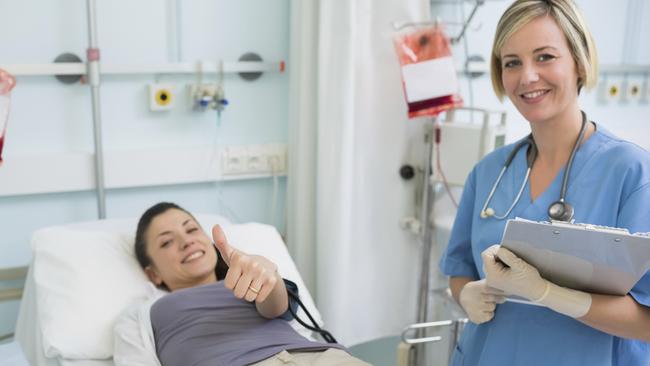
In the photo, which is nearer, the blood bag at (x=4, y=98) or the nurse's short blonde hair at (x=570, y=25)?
the nurse's short blonde hair at (x=570, y=25)

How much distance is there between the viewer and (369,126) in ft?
8.29

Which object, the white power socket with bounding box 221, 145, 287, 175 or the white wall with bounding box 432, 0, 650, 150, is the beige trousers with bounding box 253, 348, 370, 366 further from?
the white wall with bounding box 432, 0, 650, 150

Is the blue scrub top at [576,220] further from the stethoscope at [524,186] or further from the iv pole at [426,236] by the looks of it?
the iv pole at [426,236]

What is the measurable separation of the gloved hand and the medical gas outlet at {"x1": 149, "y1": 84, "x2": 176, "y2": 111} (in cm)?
144

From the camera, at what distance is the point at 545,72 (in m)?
1.41

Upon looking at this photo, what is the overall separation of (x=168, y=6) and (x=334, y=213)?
94 cm

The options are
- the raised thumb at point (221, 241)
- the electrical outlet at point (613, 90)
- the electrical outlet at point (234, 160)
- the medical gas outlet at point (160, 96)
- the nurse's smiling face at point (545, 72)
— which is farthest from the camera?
the electrical outlet at point (613, 90)

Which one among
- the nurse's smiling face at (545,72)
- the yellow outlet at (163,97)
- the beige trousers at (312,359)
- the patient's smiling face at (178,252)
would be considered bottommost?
the beige trousers at (312,359)

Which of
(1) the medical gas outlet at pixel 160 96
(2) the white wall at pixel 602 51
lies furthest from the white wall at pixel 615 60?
(1) the medical gas outlet at pixel 160 96

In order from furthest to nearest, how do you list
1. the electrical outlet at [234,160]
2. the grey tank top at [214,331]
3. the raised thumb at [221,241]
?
1. the electrical outlet at [234,160]
2. the grey tank top at [214,331]
3. the raised thumb at [221,241]

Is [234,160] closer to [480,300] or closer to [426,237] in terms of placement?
[426,237]

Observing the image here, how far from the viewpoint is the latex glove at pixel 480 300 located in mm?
1439

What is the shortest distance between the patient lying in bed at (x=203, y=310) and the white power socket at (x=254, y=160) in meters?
0.45

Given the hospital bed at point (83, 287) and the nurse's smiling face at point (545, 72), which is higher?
the nurse's smiling face at point (545, 72)
